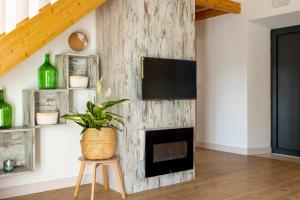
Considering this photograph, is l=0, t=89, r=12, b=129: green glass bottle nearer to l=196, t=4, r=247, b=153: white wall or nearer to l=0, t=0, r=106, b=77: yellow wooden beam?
l=0, t=0, r=106, b=77: yellow wooden beam

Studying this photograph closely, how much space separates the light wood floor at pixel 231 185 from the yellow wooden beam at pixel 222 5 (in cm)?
224

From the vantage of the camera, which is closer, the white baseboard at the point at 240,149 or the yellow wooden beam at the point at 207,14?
the white baseboard at the point at 240,149

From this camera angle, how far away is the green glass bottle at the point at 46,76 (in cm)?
326

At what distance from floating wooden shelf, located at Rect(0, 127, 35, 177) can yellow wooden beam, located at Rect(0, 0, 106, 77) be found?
691 mm

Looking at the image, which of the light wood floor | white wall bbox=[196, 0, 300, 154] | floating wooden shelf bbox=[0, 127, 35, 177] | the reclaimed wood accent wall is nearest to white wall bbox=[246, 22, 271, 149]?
white wall bbox=[196, 0, 300, 154]

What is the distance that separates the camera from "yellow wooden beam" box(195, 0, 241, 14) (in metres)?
4.89

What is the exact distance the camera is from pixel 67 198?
10.5 feet

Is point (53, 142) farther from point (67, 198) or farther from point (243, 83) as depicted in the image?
point (243, 83)

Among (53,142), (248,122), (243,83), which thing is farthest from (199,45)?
(53,142)

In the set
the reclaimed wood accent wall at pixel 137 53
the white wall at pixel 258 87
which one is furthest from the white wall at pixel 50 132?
the white wall at pixel 258 87

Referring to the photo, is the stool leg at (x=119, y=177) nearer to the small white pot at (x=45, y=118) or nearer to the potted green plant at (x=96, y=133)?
the potted green plant at (x=96, y=133)

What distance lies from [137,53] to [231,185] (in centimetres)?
168

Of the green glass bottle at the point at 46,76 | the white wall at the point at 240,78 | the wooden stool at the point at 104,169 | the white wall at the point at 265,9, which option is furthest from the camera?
the white wall at the point at 240,78

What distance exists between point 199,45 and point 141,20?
2900 mm
